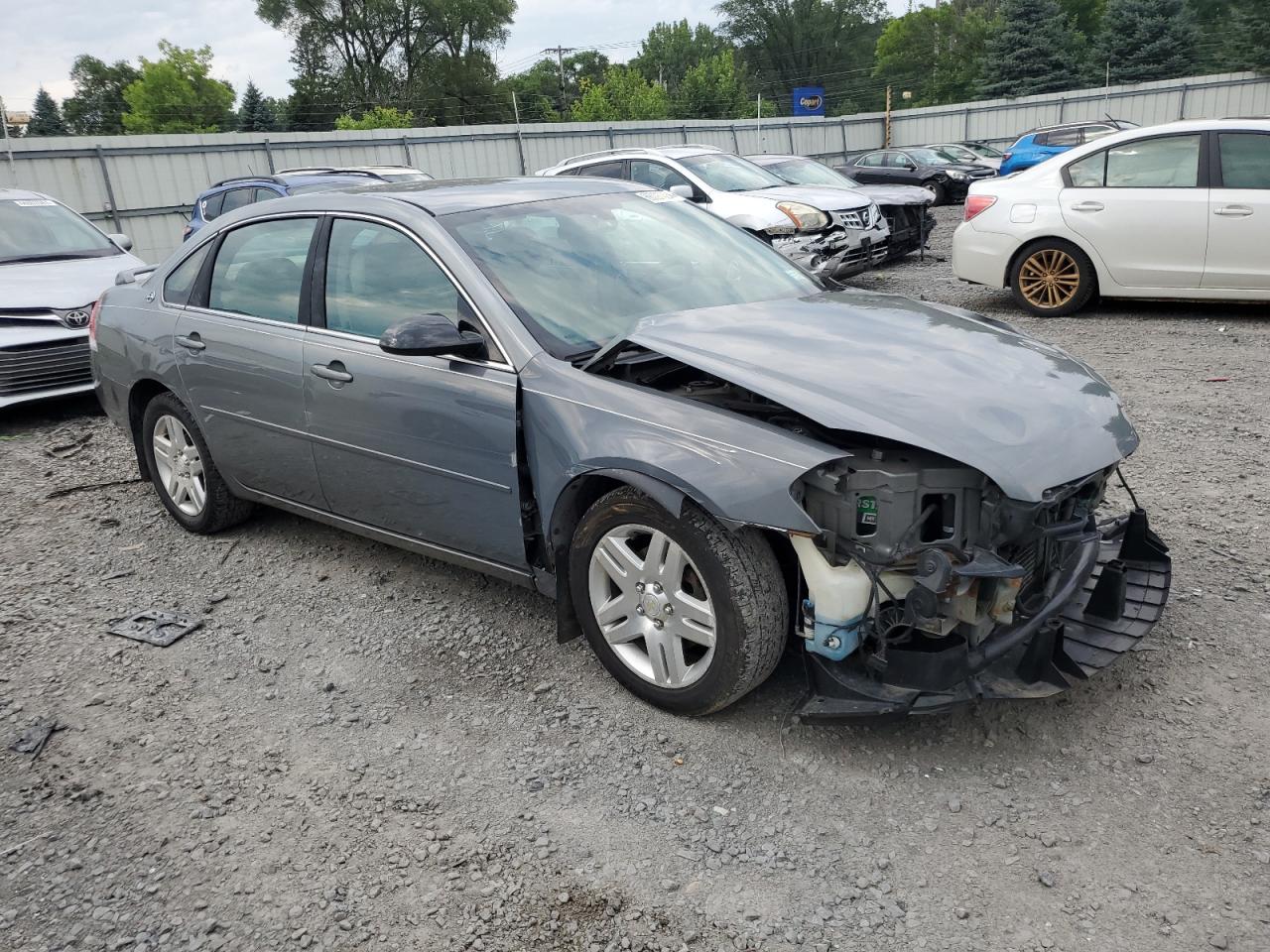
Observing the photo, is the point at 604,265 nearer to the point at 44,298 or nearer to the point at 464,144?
the point at 44,298

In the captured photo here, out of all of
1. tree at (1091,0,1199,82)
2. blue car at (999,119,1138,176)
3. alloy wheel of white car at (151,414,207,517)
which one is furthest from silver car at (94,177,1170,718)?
tree at (1091,0,1199,82)

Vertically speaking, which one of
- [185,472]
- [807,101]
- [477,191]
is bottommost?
[185,472]

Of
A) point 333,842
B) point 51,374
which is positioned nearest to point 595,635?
point 333,842

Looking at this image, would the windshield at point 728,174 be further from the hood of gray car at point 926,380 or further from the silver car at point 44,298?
the hood of gray car at point 926,380

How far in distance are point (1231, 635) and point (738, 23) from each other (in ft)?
299

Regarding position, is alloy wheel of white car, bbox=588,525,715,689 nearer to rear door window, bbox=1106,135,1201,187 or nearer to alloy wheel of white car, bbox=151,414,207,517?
A: alloy wheel of white car, bbox=151,414,207,517

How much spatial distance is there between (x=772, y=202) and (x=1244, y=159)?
4.32 m

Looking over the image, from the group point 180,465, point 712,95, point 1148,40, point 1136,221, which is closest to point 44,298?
point 180,465

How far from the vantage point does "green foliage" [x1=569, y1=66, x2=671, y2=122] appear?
2023 inches

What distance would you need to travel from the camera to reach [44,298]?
7.73 metres

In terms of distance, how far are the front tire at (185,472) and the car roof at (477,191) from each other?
1.23 metres

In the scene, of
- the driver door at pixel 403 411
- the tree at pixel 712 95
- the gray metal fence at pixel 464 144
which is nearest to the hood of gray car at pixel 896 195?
the driver door at pixel 403 411

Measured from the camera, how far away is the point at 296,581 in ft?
15.0

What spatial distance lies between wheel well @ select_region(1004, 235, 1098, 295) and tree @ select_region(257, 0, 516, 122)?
201ft
